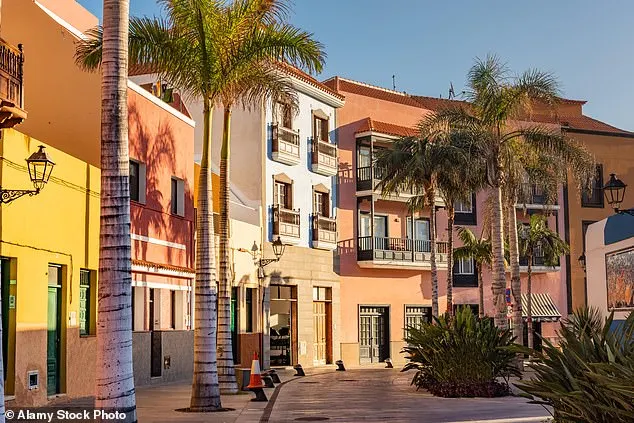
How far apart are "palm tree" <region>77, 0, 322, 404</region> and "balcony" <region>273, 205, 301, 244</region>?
16564 mm

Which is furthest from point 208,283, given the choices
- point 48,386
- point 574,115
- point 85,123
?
point 574,115

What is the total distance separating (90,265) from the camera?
21.4 metres

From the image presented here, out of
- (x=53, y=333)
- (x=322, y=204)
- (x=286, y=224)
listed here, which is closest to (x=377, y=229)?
(x=322, y=204)

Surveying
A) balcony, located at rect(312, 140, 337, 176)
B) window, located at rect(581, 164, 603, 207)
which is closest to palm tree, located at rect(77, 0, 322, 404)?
balcony, located at rect(312, 140, 337, 176)

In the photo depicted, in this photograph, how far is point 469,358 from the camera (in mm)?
21312

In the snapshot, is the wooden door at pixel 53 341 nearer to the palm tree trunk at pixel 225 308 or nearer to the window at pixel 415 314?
the palm tree trunk at pixel 225 308

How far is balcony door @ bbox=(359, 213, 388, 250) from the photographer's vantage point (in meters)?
43.1

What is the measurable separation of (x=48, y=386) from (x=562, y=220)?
120 feet

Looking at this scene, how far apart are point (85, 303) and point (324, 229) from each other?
19557 mm

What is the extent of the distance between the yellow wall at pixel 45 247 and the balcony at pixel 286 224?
50.4ft

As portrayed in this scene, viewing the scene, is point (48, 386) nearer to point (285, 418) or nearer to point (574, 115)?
point (285, 418)

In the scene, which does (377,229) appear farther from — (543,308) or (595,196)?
(595,196)

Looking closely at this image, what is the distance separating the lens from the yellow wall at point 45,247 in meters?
17.5

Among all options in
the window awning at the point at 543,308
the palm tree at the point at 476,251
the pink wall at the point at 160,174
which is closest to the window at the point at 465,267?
the palm tree at the point at 476,251
